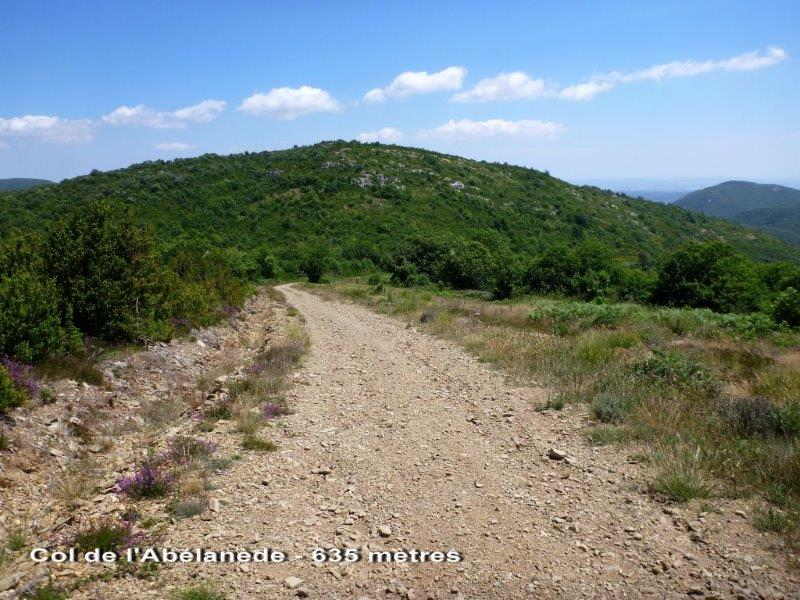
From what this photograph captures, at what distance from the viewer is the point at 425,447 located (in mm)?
6516

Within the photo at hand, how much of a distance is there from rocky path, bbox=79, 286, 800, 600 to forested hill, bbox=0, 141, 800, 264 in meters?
46.5

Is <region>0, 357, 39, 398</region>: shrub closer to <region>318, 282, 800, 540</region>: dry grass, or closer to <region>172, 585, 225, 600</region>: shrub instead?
<region>172, 585, 225, 600</region>: shrub

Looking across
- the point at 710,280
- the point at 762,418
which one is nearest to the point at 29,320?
the point at 762,418

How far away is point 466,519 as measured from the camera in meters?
4.70

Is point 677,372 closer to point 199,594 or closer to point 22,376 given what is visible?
point 199,594

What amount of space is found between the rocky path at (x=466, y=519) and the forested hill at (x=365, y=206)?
4653cm

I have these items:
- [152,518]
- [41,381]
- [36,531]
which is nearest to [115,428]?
[41,381]

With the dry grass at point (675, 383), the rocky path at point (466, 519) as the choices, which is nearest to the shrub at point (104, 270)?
the rocky path at point (466, 519)

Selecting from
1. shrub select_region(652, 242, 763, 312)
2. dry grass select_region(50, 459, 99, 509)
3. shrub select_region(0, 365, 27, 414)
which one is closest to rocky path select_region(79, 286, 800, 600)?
dry grass select_region(50, 459, 99, 509)

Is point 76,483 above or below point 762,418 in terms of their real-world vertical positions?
below

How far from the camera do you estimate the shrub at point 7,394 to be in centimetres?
779

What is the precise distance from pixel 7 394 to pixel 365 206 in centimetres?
7330

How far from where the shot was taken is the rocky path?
12.3 feet

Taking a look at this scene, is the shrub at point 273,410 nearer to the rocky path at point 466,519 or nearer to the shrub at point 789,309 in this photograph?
the rocky path at point 466,519
